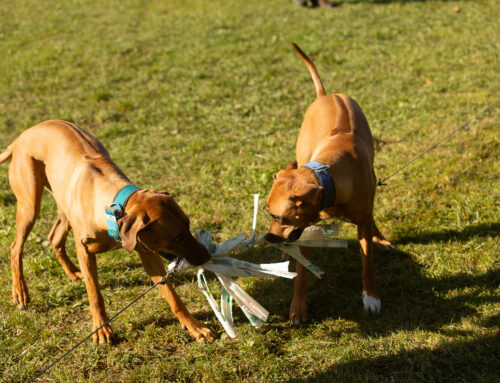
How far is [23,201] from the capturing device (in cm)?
494

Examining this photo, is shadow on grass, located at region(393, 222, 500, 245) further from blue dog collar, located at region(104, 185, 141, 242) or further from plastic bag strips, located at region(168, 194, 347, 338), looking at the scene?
blue dog collar, located at region(104, 185, 141, 242)

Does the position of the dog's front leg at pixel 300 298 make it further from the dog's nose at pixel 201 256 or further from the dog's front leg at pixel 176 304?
the dog's nose at pixel 201 256

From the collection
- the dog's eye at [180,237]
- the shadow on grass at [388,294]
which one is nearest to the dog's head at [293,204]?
the dog's eye at [180,237]

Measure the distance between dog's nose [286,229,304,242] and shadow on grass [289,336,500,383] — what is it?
1.06 meters

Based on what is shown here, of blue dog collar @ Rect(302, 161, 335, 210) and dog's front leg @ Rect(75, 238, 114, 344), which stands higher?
blue dog collar @ Rect(302, 161, 335, 210)

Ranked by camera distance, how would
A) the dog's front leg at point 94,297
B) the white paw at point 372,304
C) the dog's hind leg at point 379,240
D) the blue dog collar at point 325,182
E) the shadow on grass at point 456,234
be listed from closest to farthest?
the blue dog collar at point 325,182 < the dog's front leg at point 94,297 < the white paw at point 372,304 < the shadow on grass at point 456,234 < the dog's hind leg at point 379,240

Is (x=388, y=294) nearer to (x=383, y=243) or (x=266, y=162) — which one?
(x=383, y=243)

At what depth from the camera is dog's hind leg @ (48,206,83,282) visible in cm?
524

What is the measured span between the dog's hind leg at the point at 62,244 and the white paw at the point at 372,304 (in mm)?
3026

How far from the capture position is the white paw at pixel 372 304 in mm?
4449

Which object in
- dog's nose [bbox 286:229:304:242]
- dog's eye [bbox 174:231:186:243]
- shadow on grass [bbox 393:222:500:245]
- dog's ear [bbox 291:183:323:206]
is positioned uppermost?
dog's ear [bbox 291:183:323:206]

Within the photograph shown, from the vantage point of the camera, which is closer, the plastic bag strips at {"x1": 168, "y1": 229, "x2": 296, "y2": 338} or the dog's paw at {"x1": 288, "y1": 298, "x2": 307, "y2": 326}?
the plastic bag strips at {"x1": 168, "y1": 229, "x2": 296, "y2": 338}

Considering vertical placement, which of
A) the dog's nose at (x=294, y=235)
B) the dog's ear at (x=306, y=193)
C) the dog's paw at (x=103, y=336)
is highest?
the dog's ear at (x=306, y=193)

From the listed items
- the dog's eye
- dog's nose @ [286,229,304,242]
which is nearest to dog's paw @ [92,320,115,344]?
the dog's eye
